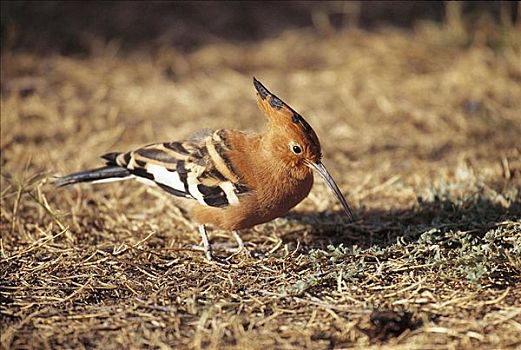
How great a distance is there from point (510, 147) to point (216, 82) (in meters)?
3.01

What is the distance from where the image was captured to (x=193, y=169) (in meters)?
4.43

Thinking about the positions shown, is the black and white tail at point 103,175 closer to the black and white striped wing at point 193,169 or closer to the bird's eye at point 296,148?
the black and white striped wing at point 193,169

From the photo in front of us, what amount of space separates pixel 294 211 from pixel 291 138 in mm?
973

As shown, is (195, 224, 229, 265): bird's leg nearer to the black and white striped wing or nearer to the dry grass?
the dry grass

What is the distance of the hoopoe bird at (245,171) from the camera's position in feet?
13.9

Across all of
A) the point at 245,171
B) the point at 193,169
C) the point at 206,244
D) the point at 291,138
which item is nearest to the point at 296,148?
the point at 291,138

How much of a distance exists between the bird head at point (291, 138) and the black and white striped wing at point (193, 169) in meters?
0.29

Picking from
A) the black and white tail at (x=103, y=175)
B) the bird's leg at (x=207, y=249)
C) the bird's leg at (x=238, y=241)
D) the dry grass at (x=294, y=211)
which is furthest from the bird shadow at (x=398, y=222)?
the black and white tail at (x=103, y=175)

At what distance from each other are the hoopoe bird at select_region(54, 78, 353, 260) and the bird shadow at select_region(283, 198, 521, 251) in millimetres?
354

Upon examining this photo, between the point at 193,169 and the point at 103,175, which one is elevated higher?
the point at 193,169

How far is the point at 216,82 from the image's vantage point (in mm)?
7695

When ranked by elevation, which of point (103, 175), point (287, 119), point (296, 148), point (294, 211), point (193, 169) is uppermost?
point (287, 119)

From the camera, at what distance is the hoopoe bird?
13.9ft

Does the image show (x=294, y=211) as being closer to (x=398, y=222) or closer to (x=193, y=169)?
(x=398, y=222)
